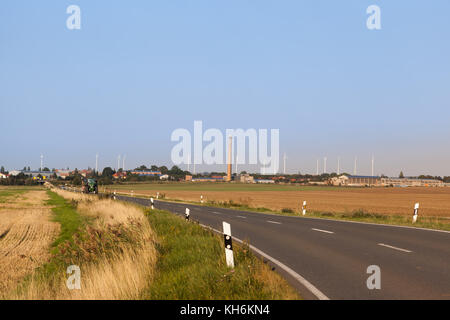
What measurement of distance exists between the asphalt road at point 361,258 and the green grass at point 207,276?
0.81 m

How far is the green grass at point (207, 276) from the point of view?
674 cm

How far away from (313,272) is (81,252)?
7043mm

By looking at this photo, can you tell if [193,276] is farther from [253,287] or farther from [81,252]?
[81,252]

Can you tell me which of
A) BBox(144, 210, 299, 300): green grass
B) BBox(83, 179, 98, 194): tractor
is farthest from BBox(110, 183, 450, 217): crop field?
BBox(144, 210, 299, 300): green grass

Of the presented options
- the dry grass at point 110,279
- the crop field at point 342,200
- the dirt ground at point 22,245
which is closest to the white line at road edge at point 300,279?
the dry grass at point 110,279

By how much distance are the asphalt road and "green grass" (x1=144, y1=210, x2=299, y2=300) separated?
0.81 m

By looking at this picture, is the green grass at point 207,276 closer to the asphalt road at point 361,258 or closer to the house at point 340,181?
the asphalt road at point 361,258

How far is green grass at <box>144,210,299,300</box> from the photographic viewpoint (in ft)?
22.1

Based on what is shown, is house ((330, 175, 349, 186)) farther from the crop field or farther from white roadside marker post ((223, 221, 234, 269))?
white roadside marker post ((223, 221, 234, 269))

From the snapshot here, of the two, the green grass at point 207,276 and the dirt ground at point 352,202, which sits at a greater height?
the green grass at point 207,276

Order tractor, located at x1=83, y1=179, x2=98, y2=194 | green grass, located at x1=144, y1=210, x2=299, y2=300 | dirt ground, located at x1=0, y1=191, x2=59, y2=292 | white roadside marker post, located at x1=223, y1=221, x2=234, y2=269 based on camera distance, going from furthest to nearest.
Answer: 1. tractor, located at x1=83, y1=179, x2=98, y2=194
2. dirt ground, located at x1=0, y1=191, x2=59, y2=292
3. white roadside marker post, located at x1=223, y1=221, x2=234, y2=269
4. green grass, located at x1=144, y1=210, x2=299, y2=300

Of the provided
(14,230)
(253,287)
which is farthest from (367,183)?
(253,287)
